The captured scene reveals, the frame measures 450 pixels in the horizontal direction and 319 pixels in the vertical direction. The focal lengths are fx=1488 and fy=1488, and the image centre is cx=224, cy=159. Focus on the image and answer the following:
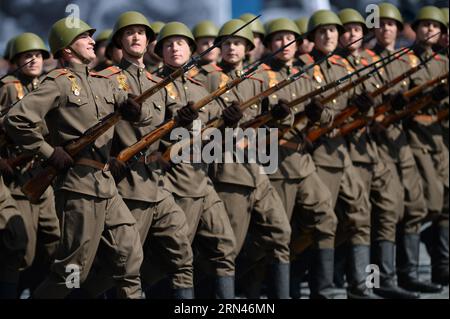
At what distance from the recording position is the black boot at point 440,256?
12891 millimetres

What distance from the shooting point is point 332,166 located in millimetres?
11477

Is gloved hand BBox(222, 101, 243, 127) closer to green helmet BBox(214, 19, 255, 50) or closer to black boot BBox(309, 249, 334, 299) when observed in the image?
green helmet BBox(214, 19, 255, 50)

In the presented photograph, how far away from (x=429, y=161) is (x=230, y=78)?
2654mm

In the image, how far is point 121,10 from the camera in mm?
Answer: 14648

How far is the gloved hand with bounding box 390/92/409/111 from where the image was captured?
12031 mm

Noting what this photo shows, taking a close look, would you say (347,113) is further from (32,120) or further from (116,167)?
(32,120)

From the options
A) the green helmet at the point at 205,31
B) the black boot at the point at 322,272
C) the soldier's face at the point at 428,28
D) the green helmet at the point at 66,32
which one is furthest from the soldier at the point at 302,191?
the green helmet at the point at 66,32

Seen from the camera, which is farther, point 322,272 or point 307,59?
point 307,59

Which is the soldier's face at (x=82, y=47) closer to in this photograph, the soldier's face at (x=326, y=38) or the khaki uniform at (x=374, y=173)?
the soldier's face at (x=326, y=38)

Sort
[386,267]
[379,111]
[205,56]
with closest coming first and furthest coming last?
[205,56]
[379,111]
[386,267]

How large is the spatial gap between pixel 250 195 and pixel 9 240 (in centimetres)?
173

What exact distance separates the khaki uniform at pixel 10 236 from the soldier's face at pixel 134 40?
4.26 ft

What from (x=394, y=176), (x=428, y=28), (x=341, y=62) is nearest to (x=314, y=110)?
(x=341, y=62)

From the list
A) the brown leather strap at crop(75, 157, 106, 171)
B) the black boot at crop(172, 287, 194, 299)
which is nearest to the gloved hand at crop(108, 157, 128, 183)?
the brown leather strap at crop(75, 157, 106, 171)
